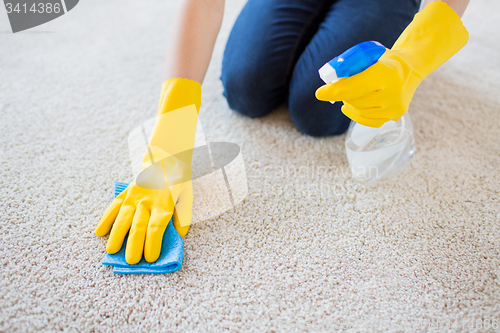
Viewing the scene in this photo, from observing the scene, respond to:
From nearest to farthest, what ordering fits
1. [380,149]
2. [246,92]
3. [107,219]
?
[107,219]
[380,149]
[246,92]

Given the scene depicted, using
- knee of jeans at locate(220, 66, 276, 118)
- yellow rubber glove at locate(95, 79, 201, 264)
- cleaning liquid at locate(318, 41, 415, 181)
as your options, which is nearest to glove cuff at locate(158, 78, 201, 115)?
yellow rubber glove at locate(95, 79, 201, 264)

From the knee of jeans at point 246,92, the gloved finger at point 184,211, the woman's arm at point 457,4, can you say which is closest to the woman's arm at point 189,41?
the knee of jeans at point 246,92

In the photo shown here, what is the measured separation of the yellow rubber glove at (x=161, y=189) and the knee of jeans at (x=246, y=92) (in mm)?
158

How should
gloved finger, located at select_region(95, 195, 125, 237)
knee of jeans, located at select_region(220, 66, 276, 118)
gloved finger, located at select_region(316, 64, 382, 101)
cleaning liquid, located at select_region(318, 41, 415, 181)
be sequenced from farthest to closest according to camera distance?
1. knee of jeans, located at select_region(220, 66, 276, 118)
2. cleaning liquid, located at select_region(318, 41, 415, 181)
3. gloved finger, located at select_region(95, 195, 125, 237)
4. gloved finger, located at select_region(316, 64, 382, 101)

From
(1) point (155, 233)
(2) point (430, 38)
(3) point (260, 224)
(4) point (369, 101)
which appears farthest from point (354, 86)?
(1) point (155, 233)

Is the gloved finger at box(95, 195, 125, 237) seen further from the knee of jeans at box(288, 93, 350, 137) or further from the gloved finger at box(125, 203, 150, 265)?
the knee of jeans at box(288, 93, 350, 137)

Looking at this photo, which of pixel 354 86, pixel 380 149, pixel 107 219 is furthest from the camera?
pixel 380 149

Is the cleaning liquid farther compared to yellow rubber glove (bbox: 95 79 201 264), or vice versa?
the cleaning liquid

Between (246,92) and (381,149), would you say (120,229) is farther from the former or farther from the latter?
(381,149)

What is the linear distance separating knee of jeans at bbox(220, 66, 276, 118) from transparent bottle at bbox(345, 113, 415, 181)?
0.85 ft

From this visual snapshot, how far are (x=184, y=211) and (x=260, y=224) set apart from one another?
169 mm

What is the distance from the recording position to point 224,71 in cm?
90

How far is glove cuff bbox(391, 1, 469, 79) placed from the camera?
0.57 meters

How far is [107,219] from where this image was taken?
2.07ft
